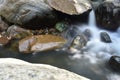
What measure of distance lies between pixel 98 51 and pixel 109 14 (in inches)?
76.3

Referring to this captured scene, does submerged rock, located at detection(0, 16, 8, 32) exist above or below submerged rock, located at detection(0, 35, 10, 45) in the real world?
above

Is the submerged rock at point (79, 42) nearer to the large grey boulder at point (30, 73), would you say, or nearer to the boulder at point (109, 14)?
the boulder at point (109, 14)

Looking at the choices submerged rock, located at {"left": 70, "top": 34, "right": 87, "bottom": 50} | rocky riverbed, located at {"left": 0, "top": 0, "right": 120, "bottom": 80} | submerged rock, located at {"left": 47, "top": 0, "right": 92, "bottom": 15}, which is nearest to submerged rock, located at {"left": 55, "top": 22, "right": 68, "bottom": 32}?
rocky riverbed, located at {"left": 0, "top": 0, "right": 120, "bottom": 80}

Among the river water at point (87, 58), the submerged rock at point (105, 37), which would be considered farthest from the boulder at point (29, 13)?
the submerged rock at point (105, 37)

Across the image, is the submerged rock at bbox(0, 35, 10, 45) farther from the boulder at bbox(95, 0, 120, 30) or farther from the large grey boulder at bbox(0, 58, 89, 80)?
the large grey boulder at bbox(0, 58, 89, 80)

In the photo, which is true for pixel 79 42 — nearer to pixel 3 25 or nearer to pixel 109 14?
pixel 109 14

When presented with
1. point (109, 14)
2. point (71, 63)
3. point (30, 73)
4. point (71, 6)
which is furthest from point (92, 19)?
point (30, 73)

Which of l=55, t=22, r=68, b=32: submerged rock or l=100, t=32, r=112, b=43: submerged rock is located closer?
l=100, t=32, r=112, b=43: submerged rock

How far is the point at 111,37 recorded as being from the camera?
883 cm

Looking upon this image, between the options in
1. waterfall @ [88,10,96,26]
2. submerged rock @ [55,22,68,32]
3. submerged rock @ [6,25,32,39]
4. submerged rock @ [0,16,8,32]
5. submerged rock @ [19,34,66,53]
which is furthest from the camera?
waterfall @ [88,10,96,26]

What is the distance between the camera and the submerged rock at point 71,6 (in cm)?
890

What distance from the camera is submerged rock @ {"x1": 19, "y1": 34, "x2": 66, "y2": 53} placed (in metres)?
7.61

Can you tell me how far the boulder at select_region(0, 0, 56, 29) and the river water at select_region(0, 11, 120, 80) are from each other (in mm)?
1689

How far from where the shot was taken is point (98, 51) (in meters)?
7.80
